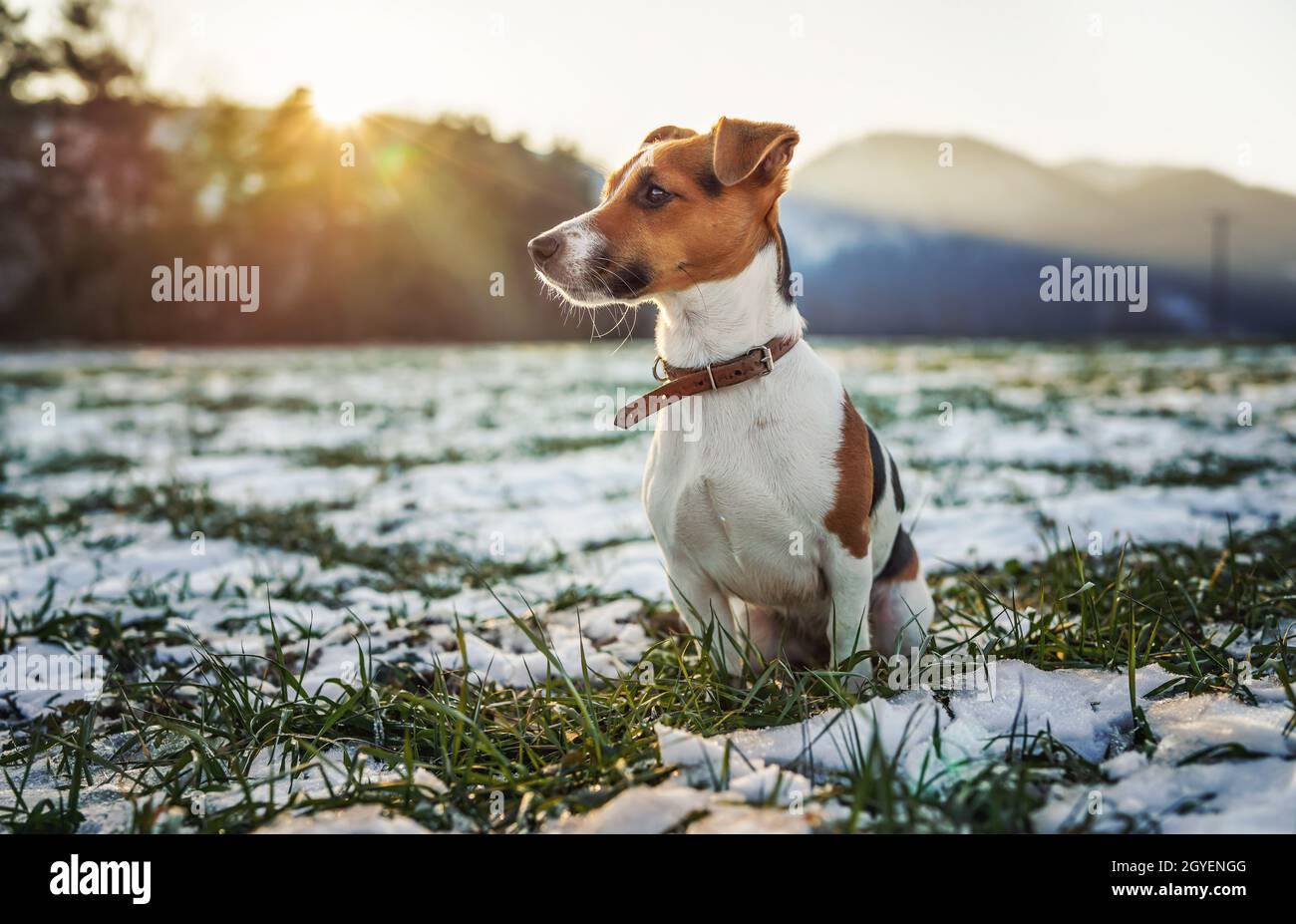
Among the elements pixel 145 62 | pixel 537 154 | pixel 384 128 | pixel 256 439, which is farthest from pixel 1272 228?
pixel 256 439

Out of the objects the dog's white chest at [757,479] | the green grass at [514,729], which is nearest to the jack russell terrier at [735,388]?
the dog's white chest at [757,479]

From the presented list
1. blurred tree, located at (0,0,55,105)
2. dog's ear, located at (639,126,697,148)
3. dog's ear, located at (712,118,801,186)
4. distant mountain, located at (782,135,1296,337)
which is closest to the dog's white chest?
dog's ear, located at (712,118,801,186)

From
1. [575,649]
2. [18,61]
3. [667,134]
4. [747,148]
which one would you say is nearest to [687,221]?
[747,148]

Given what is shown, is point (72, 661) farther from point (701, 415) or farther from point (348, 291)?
point (348, 291)

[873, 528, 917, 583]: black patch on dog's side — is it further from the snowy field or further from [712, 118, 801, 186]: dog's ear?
[712, 118, 801, 186]: dog's ear

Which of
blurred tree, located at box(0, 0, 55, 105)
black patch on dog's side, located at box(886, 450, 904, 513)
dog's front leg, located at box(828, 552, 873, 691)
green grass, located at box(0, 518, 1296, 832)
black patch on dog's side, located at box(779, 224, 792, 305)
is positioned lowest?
green grass, located at box(0, 518, 1296, 832)

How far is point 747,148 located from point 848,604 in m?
1.37

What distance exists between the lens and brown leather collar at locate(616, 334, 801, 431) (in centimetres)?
250

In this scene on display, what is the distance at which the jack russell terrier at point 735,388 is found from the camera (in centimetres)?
248

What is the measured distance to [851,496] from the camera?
8.13 feet

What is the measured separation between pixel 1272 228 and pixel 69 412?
73850 mm

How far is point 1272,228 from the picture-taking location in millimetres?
60844

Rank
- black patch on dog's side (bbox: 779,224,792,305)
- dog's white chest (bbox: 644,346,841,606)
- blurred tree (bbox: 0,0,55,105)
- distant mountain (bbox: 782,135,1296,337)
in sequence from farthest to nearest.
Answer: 1. distant mountain (bbox: 782,135,1296,337)
2. blurred tree (bbox: 0,0,55,105)
3. black patch on dog's side (bbox: 779,224,792,305)
4. dog's white chest (bbox: 644,346,841,606)
